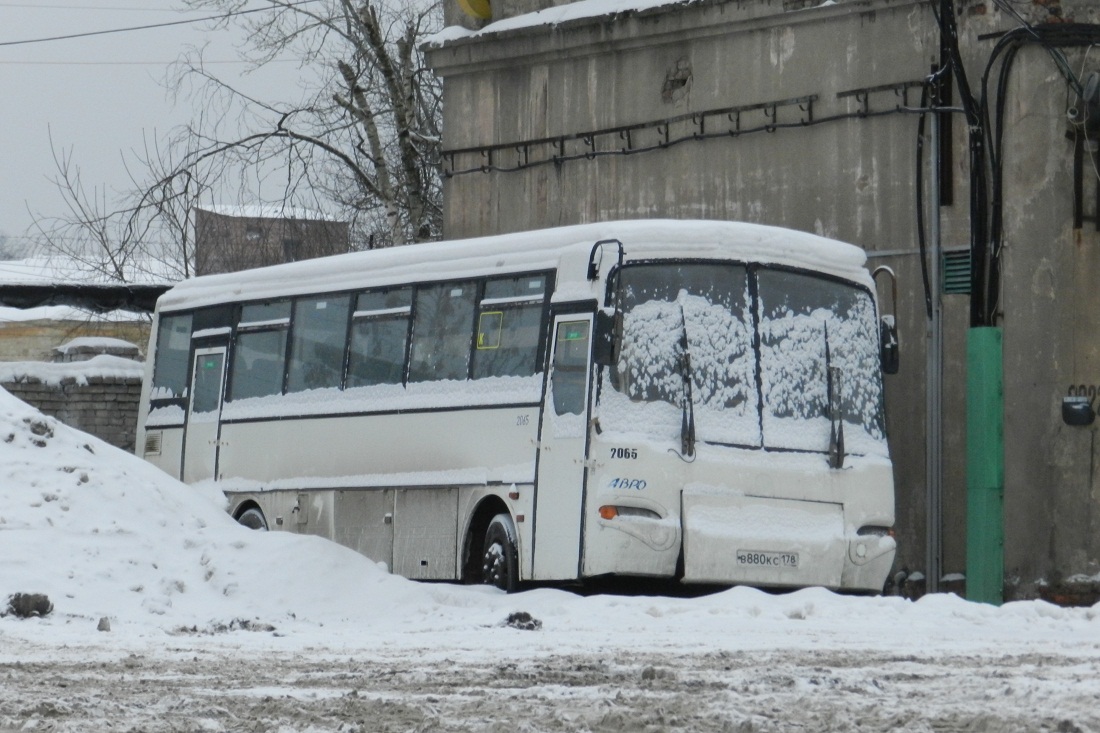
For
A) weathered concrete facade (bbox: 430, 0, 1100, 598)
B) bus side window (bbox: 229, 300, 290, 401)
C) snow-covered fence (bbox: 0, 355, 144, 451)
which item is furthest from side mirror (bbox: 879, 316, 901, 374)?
snow-covered fence (bbox: 0, 355, 144, 451)

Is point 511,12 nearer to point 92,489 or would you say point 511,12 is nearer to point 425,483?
point 425,483

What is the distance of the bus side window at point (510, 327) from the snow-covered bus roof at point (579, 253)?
0.45ft

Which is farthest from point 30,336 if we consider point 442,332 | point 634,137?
point 442,332

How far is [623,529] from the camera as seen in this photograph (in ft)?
46.7

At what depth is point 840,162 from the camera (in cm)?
1981

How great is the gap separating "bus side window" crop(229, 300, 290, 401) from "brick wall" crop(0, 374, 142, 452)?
13303 millimetres

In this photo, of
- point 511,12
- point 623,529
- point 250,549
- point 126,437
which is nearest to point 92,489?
point 250,549

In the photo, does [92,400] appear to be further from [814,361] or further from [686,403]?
[686,403]

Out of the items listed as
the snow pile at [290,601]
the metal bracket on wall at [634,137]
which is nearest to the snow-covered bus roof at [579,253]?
the snow pile at [290,601]

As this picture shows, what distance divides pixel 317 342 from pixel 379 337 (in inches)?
43.5

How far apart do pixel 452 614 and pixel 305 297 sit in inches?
231

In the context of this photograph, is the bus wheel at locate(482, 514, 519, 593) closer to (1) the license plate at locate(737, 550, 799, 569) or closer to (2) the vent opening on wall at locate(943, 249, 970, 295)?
(1) the license plate at locate(737, 550, 799, 569)

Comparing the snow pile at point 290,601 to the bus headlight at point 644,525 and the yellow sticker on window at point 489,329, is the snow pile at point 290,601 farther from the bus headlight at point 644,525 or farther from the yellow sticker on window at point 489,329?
the yellow sticker on window at point 489,329

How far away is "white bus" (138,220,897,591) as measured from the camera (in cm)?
1446
